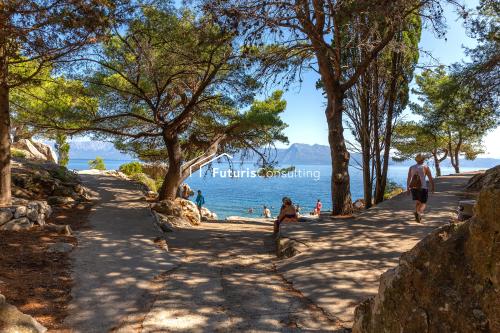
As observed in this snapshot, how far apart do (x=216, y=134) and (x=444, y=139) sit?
22.5 m

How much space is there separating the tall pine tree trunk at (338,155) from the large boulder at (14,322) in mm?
9511

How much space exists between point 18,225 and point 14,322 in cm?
504

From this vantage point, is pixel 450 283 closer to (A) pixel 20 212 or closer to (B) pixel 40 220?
(A) pixel 20 212

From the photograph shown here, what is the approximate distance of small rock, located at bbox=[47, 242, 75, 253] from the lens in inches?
259

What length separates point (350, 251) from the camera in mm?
6793

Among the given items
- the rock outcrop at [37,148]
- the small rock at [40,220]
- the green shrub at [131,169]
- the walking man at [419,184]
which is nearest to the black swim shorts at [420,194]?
the walking man at [419,184]

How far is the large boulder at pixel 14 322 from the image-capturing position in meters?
3.37

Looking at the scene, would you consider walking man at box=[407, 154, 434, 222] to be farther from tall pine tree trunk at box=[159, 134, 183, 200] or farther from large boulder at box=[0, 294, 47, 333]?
tall pine tree trunk at box=[159, 134, 183, 200]

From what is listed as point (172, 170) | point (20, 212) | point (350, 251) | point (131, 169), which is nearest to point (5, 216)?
point (20, 212)

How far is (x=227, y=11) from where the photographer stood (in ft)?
28.1

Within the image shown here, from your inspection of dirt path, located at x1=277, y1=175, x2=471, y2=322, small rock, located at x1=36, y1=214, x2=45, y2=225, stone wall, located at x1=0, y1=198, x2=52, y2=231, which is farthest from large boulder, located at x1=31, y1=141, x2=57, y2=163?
dirt path, located at x1=277, y1=175, x2=471, y2=322

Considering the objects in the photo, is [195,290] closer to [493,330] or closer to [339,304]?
[339,304]

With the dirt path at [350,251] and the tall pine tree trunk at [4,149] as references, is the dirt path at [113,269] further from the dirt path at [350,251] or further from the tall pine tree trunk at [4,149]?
the dirt path at [350,251]

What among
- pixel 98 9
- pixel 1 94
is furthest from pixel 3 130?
pixel 98 9
